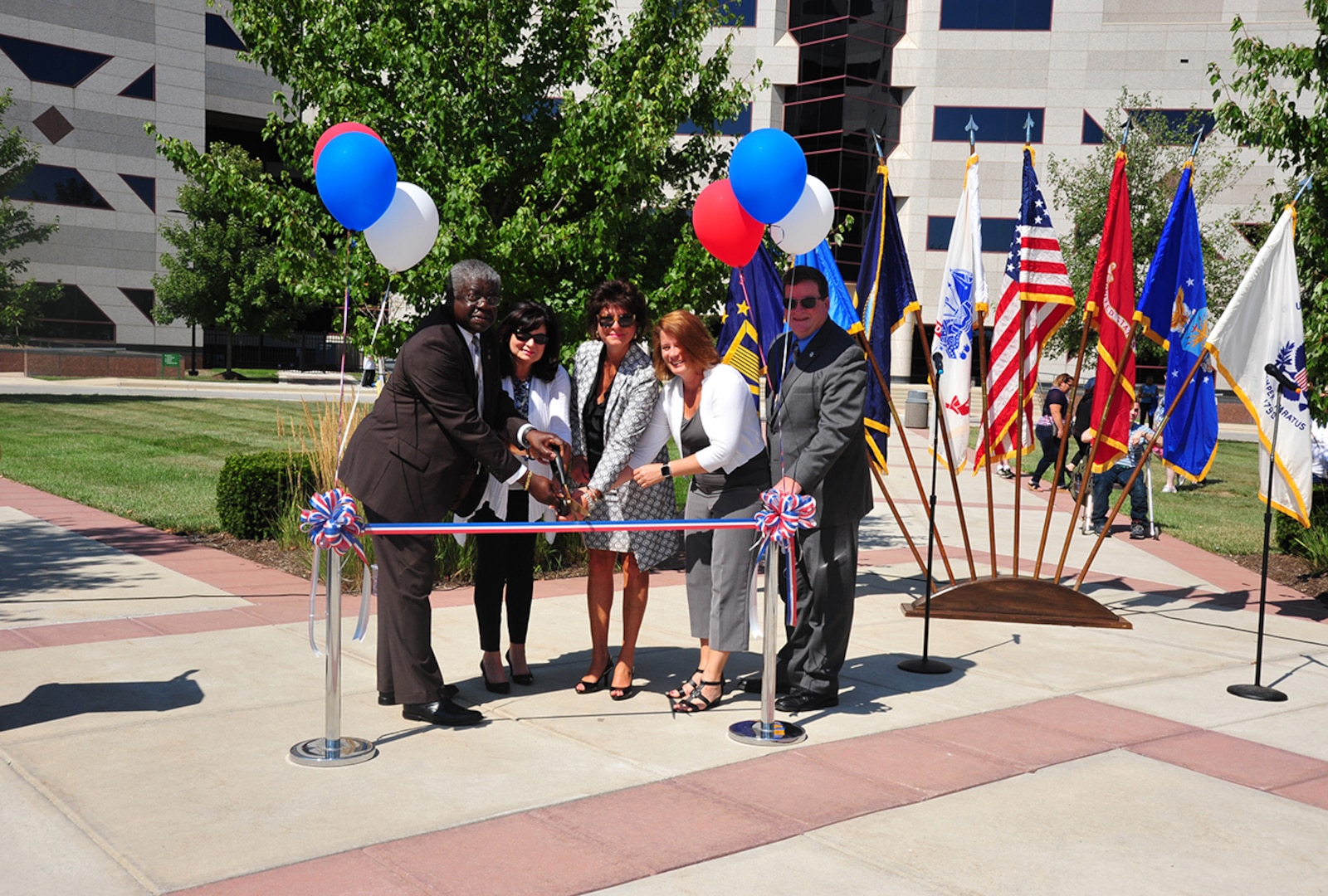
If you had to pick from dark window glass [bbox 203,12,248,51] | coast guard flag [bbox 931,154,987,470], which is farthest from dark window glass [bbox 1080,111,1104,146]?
coast guard flag [bbox 931,154,987,470]

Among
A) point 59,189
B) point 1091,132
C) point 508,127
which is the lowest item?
point 508,127

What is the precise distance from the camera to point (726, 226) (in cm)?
587

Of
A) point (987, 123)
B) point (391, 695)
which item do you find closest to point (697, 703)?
point (391, 695)

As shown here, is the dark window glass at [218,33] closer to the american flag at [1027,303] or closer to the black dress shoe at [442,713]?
the american flag at [1027,303]

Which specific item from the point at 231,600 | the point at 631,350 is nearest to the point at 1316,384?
the point at 631,350

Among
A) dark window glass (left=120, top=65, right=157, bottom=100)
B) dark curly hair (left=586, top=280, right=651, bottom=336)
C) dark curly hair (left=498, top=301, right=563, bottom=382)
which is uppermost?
dark window glass (left=120, top=65, right=157, bottom=100)

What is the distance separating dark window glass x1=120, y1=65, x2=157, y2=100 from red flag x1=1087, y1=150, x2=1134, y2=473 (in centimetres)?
5044

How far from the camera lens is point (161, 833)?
3871mm

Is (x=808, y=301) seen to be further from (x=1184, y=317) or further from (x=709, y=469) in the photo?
(x=1184, y=317)

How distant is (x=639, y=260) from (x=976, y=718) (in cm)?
536

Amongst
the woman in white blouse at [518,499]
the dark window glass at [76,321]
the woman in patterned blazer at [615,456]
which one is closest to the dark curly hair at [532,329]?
the woman in white blouse at [518,499]

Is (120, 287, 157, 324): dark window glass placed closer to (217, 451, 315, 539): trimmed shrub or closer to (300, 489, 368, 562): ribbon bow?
(217, 451, 315, 539): trimmed shrub

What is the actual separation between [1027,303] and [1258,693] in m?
3.21

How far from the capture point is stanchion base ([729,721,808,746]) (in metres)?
5.17
